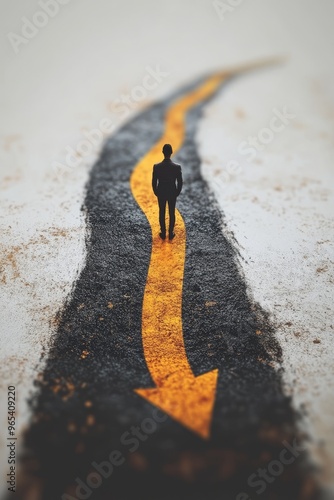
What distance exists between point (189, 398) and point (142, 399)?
0.46 meters

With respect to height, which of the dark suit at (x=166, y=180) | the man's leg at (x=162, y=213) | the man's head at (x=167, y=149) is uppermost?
the man's head at (x=167, y=149)

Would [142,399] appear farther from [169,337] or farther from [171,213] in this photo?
[171,213]

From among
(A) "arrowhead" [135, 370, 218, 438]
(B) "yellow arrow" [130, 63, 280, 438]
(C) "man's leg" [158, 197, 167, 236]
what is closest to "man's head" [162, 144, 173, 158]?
(C) "man's leg" [158, 197, 167, 236]

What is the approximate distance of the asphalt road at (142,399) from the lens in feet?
8.32

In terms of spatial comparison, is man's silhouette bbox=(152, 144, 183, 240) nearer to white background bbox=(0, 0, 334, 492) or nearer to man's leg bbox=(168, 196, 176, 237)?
man's leg bbox=(168, 196, 176, 237)

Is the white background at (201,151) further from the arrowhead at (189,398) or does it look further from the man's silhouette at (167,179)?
the man's silhouette at (167,179)

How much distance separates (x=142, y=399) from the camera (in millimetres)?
3074

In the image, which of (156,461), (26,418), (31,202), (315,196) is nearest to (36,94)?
(31,202)

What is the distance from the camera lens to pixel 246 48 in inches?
556

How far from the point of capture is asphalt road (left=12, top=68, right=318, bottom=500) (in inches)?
99.8

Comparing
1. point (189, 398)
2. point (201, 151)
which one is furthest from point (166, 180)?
point (201, 151)

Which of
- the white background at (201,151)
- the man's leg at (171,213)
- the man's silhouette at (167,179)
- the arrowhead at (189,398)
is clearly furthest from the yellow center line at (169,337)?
the white background at (201,151)

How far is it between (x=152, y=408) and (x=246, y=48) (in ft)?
51.6

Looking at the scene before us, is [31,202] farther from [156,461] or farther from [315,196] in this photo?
[315,196]
